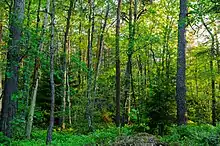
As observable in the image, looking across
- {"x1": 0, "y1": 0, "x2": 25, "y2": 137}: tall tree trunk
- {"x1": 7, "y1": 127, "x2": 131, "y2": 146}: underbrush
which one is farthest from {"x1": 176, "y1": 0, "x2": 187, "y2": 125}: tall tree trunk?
{"x1": 0, "y1": 0, "x2": 25, "y2": 137}: tall tree trunk

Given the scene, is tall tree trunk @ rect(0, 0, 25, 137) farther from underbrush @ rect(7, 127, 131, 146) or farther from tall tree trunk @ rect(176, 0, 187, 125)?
tall tree trunk @ rect(176, 0, 187, 125)

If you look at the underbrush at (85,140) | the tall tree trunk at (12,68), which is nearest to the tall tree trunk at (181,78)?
the underbrush at (85,140)

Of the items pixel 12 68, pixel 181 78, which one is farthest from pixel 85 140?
pixel 181 78

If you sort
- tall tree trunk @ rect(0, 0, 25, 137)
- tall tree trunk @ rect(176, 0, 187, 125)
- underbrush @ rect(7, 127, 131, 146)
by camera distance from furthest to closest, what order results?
tall tree trunk @ rect(176, 0, 187, 125)
tall tree trunk @ rect(0, 0, 25, 137)
underbrush @ rect(7, 127, 131, 146)

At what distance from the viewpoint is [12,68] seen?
10719 millimetres

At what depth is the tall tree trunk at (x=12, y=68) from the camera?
10.5 metres

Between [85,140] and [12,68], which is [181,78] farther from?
[12,68]

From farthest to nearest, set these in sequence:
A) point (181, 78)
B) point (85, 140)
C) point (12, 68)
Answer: point (181, 78), point (12, 68), point (85, 140)

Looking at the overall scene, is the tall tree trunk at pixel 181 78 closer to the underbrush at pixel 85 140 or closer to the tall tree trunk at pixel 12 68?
the underbrush at pixel 85 140

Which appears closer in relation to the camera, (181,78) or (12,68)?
(12,68)

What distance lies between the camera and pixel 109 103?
86.6 feet

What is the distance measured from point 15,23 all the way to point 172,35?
1841cm

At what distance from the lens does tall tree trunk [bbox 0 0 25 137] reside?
10.5 metres

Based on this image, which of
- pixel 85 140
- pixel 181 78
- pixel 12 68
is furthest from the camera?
pixel 181 78
